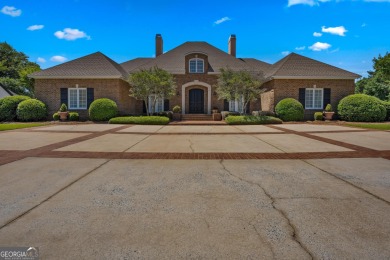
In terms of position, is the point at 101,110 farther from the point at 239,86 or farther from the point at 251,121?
the point at 251,121

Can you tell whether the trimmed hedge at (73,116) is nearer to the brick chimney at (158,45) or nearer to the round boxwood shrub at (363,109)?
the brick chimney at (158,45)

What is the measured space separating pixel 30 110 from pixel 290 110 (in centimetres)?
2041

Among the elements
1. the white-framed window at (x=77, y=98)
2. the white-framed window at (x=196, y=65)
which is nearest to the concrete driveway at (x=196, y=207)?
the white-framed window at (x=77, y=98)

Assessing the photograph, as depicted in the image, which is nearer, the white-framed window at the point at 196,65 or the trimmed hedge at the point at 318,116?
the trimmed hedge at the point at 318,116

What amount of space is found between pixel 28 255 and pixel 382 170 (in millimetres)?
6501

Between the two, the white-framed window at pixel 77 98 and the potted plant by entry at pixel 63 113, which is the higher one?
the white-framed window at pixel 77 98

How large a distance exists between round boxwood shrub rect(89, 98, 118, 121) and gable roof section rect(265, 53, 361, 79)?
13.5 metres

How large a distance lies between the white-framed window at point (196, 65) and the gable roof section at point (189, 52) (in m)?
0.81

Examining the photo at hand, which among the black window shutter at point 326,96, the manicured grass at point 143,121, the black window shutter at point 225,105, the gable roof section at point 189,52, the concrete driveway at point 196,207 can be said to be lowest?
the concrete driveway at point 196,207

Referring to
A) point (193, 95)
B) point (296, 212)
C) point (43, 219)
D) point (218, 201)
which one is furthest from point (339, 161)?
point (193, 95)

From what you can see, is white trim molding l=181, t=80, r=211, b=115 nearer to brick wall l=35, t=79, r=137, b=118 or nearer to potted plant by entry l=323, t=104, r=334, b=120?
brick wall l=35, t=79, r=137, b=118

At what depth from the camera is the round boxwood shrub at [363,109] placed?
19.2m

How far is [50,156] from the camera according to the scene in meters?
A: 6.87

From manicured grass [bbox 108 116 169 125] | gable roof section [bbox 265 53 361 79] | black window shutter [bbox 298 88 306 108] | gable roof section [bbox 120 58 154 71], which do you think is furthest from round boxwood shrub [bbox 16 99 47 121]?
black window shutter [bbox 298 88 306 108]
